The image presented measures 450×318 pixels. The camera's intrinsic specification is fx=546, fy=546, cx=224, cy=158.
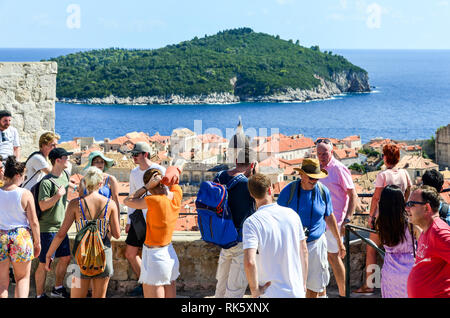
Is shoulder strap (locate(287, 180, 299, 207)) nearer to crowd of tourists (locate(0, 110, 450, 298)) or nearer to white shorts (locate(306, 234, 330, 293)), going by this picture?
crowd of tourists (locate(0, 110, 450, 298))

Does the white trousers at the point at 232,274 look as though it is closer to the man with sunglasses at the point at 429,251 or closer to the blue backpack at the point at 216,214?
the blue backpack at the point at 216,214

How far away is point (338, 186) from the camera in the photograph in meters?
3.72

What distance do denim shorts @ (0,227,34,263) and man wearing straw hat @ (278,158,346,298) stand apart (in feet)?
5.06

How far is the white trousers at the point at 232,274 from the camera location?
321 cm

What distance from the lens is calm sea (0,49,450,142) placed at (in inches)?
3706

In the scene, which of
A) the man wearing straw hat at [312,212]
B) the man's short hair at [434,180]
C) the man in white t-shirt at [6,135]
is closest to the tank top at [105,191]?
the man wearing straw hat at [312,212]

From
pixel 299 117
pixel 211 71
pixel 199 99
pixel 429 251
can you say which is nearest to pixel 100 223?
pixel 429 251

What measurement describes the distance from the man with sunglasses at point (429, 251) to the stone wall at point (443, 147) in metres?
63.4

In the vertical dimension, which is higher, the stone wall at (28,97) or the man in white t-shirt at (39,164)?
the stone wall at (28,97)

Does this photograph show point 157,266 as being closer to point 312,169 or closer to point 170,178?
point 170,178

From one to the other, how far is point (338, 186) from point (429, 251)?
1185mm

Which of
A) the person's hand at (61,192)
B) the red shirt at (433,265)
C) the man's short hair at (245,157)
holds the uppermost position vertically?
the man's short hair at (245,157)
